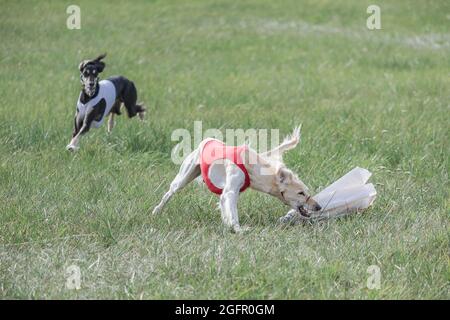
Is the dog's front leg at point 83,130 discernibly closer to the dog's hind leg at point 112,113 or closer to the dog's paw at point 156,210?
the dog's hind leg at point 112,113

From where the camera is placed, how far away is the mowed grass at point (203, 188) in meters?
4.70

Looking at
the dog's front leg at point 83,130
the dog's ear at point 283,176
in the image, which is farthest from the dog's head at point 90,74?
the dog's ear at point 283,176

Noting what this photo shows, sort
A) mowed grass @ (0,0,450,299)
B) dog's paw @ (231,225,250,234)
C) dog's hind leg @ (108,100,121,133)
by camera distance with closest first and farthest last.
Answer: mowed grass @ (0,0,450,299) < dog's paw @ (231,225,250,234) < dog's hind leg @ (108,100,121,133)

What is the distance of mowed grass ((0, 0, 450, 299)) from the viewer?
4.70 metres

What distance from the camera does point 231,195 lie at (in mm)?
5488

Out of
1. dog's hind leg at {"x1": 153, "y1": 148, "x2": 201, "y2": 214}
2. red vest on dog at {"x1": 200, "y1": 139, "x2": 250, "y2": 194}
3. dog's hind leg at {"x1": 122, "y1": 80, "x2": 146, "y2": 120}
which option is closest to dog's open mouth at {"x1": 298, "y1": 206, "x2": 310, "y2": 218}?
red vest on dog at {"x1": 200, "y1": 139, "x2": 250, "y2": 194}

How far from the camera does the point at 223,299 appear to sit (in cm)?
437

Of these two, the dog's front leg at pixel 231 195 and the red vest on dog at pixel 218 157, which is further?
the red vest on dog at pixel 218 157

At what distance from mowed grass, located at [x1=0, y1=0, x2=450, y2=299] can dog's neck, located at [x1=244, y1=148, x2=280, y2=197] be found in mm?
290

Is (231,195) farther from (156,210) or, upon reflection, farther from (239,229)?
(156,210)

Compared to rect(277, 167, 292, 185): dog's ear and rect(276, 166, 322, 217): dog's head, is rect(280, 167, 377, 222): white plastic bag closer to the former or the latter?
rect(276, 166, 322, 217): dog's head

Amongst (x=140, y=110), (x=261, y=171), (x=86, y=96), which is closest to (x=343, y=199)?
(x=261, y=171)

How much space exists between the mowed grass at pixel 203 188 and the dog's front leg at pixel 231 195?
0.09 metres

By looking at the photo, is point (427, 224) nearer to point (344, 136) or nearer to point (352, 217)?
point (352, 217)
